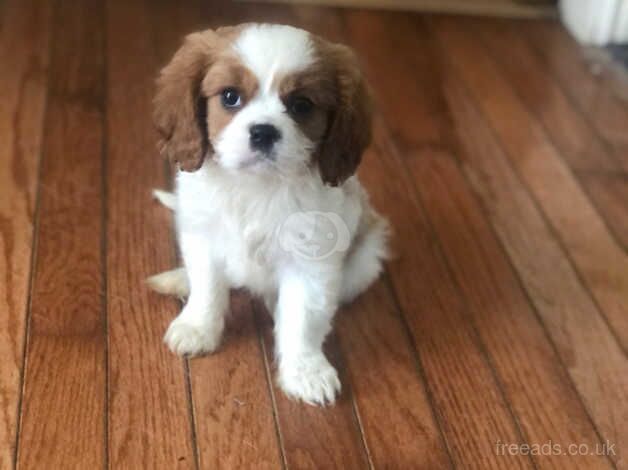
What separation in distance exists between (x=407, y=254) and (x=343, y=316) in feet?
1.00

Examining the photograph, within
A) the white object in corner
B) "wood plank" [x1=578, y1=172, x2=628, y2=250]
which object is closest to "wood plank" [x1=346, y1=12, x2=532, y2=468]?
"wood plank" [x1=578, y1=172, x2=628, y2=250]

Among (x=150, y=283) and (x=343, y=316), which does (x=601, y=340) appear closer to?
(x=343, y=316)

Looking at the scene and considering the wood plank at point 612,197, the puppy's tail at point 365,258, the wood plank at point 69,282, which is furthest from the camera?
the wood plank at point 612,197

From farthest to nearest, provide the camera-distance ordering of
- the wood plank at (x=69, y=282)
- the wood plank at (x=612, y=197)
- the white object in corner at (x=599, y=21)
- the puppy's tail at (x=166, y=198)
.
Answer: the white object in corner at (x=599, y=21) < the wood plank at (x=612, y=197) < the puppy's tail at (x=166, y=198) < the wood plank at (x=69, y=282)

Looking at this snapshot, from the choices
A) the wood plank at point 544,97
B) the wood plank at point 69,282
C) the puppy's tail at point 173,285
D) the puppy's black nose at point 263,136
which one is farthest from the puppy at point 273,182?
the wood plank at point 544,97

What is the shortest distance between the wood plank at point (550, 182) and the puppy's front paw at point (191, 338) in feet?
3.17

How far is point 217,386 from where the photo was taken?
190cm

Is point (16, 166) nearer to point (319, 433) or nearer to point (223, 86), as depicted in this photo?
point (223, 86)

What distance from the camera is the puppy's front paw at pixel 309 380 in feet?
6.17

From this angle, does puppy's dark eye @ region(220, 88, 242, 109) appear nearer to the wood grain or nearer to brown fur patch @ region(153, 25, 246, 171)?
brown fur patch @ region(153, 25, 246, 171)

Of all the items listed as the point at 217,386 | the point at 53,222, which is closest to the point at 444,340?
the point at 217,386

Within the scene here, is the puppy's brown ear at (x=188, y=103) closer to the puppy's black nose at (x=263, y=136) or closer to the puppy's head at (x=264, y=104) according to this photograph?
the puppy's head at (x=264, y=104)

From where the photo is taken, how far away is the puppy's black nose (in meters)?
1.59

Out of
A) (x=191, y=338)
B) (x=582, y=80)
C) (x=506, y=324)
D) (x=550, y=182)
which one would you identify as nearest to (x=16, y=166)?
(x=191, y=338)
